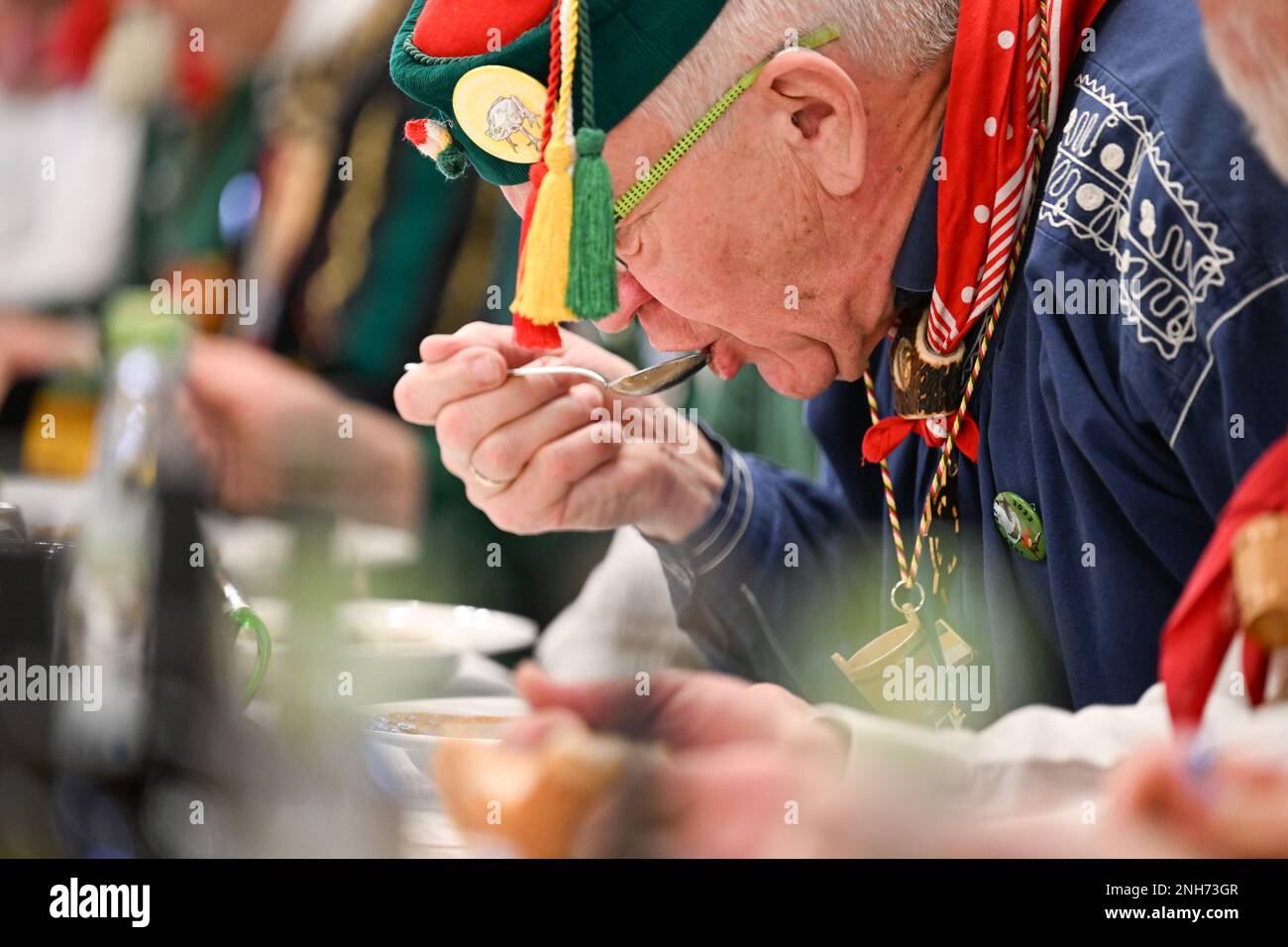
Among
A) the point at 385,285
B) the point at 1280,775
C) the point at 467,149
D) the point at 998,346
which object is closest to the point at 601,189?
the point at 467,149

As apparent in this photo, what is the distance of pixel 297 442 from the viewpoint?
1.37 metres

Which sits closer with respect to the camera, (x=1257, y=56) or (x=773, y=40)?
(x=1257, y=56)

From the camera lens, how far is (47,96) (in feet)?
5.27

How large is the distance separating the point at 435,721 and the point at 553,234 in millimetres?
371

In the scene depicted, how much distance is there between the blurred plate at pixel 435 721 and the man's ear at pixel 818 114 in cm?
51

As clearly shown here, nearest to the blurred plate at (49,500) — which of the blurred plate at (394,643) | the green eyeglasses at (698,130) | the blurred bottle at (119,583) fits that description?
the blurred bottle at (119,583)

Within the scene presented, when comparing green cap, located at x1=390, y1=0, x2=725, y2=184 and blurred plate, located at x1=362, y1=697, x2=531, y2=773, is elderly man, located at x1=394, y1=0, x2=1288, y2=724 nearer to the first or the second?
green cap, located at x1=390, y1=0, x2=725, y2=184

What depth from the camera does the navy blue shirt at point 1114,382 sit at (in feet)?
3.04

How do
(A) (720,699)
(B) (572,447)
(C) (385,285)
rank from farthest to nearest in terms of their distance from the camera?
(C) (385,285)
(B) (572,447)
(A) (720,699)

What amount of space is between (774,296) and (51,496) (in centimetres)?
64

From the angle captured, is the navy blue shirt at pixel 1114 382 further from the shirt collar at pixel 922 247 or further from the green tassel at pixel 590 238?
the green tassel at pixel 590 238

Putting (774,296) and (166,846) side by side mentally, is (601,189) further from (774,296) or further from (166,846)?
(166,846)

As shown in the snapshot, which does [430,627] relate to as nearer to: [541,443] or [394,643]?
[394,643]

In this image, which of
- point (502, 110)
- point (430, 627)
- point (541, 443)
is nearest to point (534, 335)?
point (502, 110)
